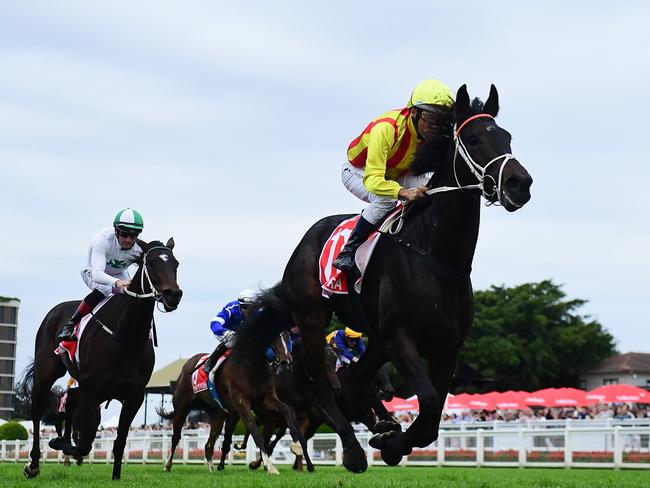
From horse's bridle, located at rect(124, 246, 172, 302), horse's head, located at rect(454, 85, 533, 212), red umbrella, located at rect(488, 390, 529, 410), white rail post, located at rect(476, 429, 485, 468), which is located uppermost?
horse's head, located at rect(454, 85, 533, 212)

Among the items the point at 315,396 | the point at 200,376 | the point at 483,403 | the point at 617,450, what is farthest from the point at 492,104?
the point at 483,403

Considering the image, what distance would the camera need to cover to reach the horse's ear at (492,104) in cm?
694

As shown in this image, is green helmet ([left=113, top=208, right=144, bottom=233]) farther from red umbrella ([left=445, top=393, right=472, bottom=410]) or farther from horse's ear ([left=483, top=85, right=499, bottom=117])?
red umbrella ([left=445, top=393, right=472, bottom=410])

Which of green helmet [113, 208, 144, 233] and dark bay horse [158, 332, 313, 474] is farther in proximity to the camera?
dark bay horse [158, 332, 313, 474]

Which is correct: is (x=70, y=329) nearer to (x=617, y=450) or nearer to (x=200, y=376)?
(x=200, y=376)

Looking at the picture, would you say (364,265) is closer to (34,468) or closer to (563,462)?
(34,468)

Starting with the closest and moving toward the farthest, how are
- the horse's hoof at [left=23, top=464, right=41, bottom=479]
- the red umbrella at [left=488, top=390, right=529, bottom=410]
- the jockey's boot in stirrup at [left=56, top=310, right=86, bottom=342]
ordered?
the horse's hoof at [left=23, top=464, right=41, bottom=479]
the jockey's boot in stirrup at [left=56, top=310, right=86, bottom=342]
the red umbrella at [left=488, top=390, right=529, bottom=410]

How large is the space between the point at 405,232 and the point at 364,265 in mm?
400

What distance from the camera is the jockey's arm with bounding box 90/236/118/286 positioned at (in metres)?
11.1

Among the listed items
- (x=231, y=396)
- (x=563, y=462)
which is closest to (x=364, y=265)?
(x=231, y=396)

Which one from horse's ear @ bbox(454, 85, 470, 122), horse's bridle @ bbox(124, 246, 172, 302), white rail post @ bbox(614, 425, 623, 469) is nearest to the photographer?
horse's ear @ bbox(454, 85, 470, 122)

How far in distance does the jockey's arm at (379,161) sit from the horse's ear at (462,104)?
61 centimetres

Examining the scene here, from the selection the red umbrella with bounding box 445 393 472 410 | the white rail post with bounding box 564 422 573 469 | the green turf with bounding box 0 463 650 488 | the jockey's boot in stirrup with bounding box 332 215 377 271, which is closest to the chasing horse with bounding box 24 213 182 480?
the green turf with bounding box 0 463 650 488

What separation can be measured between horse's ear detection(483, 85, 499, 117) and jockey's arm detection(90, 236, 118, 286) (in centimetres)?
549
